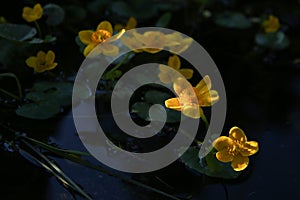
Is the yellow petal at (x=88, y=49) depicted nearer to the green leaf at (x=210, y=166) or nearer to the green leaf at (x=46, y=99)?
the green leaf at (x=46, y=99)

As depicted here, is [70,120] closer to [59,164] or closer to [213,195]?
[59,164]

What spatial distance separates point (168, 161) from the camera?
1.17 meters

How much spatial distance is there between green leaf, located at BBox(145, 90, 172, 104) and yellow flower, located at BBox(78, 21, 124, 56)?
14 centimetres

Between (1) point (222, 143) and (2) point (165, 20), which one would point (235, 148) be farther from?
(2) point (165, 20)

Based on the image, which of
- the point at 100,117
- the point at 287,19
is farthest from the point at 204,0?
the point at 100,117

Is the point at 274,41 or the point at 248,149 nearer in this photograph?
the point at 248,149

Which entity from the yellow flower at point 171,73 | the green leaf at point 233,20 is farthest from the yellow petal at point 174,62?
the green leaf at point 233,20

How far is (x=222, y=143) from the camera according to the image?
1.04 m

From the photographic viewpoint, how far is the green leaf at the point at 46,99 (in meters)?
1.25

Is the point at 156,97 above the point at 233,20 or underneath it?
above

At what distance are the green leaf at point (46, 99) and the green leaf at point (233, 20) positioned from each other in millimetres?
735

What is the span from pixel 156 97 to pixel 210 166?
0.88 feet

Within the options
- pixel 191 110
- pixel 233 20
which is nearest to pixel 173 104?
pixel 191 110

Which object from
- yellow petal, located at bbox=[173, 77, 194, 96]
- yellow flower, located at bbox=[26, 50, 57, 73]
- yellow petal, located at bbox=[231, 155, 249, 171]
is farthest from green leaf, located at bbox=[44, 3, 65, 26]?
yellow petal, located at bbox=[231, 155, 249, 171]
